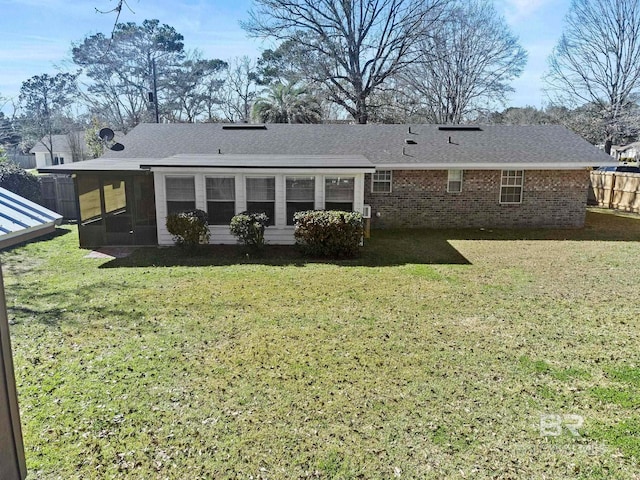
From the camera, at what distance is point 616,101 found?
27688 mm

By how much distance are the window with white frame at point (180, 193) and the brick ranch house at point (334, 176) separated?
0.09 ft

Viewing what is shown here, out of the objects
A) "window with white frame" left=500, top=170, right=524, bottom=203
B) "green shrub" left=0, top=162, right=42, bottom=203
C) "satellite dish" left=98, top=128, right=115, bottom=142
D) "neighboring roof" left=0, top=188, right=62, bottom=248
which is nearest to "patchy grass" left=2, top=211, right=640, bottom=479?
"neighboring roof" left=0, top=188, right=62, bottom=248

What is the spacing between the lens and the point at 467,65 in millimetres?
30547

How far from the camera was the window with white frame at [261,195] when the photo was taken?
1220 cm

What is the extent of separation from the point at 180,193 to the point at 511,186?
10.8 meters

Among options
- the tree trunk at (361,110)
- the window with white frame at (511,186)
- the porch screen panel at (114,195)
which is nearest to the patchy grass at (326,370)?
the porch screen panel at (114,195)

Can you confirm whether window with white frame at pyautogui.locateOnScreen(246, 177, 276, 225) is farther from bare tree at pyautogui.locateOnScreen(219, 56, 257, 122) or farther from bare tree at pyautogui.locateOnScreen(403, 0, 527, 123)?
bare tree at pyautogui.locateOnScreen(219, 56, 257, 122)

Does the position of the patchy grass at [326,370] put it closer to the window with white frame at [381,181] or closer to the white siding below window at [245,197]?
the white siding below window at [245,197]

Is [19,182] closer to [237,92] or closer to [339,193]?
[339,193]

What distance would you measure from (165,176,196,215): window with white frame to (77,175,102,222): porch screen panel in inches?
85.8

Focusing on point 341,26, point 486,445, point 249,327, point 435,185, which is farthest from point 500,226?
point 341,26

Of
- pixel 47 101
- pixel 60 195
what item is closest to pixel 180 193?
pixel 60 195

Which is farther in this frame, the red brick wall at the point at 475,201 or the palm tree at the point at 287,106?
the palm tree at the point at 287,106

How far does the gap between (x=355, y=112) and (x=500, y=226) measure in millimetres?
Result: 15216
